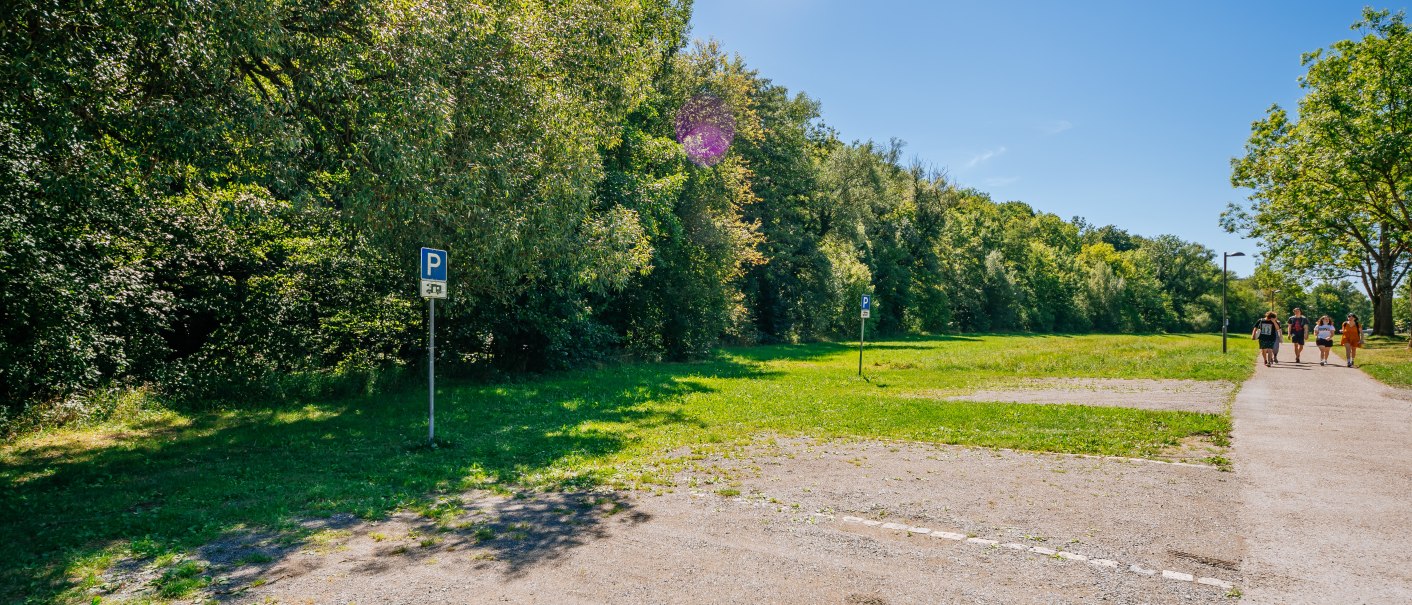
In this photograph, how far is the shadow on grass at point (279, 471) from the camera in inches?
223

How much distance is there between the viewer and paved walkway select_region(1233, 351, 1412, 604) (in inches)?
179

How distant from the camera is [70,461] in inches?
340

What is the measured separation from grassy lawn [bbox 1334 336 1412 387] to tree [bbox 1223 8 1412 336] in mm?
4153

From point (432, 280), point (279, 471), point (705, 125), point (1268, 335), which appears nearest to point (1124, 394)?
point (1268, 335)

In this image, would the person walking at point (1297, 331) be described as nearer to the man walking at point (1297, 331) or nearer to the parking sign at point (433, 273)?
the man walking at point (1297, 331)

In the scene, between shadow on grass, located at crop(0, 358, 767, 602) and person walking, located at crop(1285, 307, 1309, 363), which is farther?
person walking, located at crop(1285, 307, 1309, 363)

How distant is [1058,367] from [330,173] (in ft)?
72.5

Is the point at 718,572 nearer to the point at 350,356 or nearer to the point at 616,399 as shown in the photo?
the point at 616,399

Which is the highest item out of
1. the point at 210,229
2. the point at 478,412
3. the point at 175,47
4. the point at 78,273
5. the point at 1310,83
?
the point at 1310,83

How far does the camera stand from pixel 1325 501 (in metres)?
6.43

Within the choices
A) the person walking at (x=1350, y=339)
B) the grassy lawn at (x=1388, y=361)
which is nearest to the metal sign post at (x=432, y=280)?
the grassy lawn at (x=1388, y=361)

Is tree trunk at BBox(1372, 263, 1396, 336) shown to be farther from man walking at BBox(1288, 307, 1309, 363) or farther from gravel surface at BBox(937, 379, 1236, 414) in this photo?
gravel surface at BBox(937, 379, 1236, 414)

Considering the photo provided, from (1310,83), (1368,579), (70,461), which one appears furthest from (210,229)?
(1310,83)

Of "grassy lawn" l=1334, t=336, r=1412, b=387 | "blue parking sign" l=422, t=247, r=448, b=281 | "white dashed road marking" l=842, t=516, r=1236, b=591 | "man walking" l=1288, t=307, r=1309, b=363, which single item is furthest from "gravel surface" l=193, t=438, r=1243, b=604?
"man walking" l=1288, t=307, r=1309, b=363
